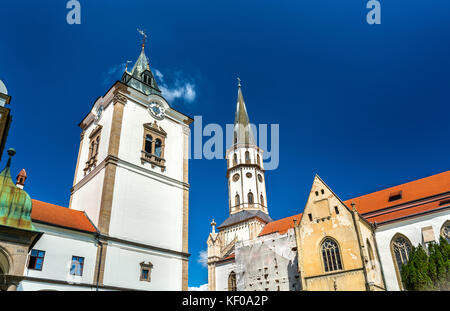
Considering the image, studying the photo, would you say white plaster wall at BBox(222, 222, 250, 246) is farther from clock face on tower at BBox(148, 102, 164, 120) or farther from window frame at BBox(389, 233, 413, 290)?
clock face on tower at BBox(148, 102, 164, 120)

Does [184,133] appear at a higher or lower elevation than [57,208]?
higher

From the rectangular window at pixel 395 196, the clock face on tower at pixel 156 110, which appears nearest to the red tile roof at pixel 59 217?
the clock face on tower at pixel 156 110

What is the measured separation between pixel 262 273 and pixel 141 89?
1081 inches

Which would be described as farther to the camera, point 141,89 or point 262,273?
point 262,273

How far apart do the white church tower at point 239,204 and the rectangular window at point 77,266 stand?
32.1 metres

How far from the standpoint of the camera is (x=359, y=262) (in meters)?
28.6

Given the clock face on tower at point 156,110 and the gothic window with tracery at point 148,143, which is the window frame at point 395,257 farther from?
the clock face on tower at point 156,110

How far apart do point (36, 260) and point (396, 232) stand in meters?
30.5

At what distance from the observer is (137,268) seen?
21531mm

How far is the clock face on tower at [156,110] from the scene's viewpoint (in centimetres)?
2877

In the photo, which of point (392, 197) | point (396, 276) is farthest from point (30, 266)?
point (392, 197)
